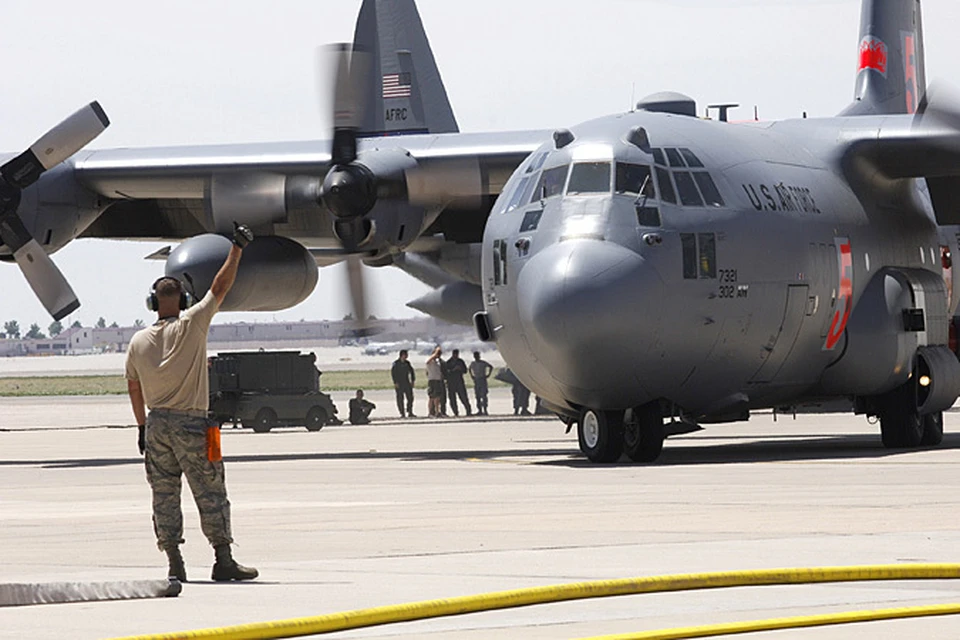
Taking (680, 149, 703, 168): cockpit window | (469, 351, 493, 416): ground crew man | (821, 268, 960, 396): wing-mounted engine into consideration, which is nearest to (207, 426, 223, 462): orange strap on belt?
(680, 149, 703, 168): cockpit window

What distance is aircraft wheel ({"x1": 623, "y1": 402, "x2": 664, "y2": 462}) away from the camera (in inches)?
812

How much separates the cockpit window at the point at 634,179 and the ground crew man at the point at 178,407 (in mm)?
10091

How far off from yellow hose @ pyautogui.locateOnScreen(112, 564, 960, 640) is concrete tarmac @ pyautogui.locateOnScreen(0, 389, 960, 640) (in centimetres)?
11

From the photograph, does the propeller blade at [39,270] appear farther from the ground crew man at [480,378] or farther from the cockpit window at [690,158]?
the ground crew man at [480,378]

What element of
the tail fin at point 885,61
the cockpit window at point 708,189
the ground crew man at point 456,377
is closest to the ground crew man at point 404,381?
the ground crew man at point 456,377

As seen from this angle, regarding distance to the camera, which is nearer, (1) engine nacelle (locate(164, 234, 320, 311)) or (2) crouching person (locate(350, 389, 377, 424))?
(1) engine nacelle (locate(164, 234, 320, 311))

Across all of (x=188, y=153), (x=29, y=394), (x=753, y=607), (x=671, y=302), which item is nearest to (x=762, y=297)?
(x=671, y=302)

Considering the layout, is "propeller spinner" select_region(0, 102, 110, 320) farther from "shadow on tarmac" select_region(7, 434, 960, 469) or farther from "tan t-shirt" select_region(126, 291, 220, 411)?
"tan t-shirt" select_region(126, 291, 220, 411)

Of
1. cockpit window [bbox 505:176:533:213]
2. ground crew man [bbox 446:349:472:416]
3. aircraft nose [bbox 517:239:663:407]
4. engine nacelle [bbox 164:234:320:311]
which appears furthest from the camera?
ground crew man [bbox 446:349:472:416]

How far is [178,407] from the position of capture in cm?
1023

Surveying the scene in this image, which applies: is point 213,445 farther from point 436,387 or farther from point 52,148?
point 436,387

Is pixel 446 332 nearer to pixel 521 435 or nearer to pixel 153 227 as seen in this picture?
pixel 521 435

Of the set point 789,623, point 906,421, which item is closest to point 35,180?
point 906,421

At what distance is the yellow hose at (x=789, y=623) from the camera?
7.52 meters
